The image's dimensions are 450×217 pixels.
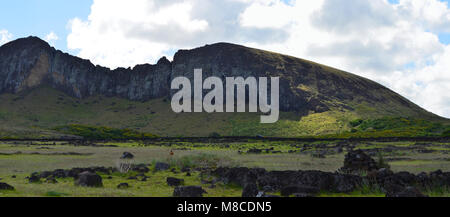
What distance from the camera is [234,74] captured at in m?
174

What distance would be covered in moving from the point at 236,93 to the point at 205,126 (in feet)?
111

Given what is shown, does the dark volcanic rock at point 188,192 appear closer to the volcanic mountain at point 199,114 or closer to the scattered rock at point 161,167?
the scattered rock at point 161,167

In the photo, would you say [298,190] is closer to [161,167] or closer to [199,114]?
[161,167]

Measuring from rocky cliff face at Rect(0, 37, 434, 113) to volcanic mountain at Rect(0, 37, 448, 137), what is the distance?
415 millimetres

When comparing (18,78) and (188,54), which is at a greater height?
(188,54)

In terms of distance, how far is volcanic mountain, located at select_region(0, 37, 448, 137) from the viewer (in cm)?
13700

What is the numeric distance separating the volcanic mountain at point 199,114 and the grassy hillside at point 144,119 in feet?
1.10

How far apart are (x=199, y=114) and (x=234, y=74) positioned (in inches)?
1278

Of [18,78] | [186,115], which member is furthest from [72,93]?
[186,115]

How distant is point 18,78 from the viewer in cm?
18475
